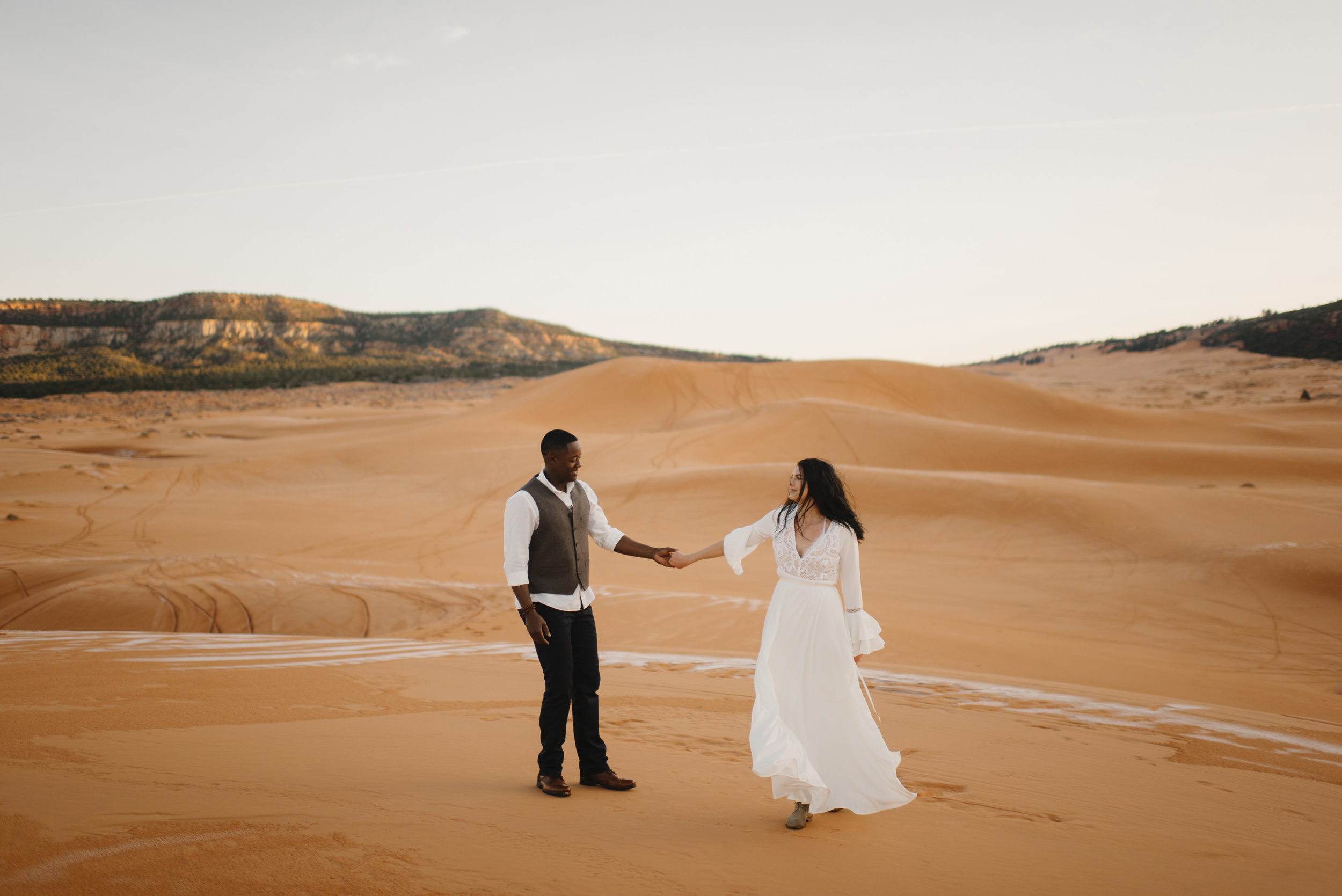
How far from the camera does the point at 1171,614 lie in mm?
10469

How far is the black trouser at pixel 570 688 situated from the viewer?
13.1 ft

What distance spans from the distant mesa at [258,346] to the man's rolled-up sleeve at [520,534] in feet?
204

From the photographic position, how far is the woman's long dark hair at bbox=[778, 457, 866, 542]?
395 centimetres

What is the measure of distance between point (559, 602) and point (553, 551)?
27 centimetres

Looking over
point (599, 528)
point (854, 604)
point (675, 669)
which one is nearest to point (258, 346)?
point (675, 669)

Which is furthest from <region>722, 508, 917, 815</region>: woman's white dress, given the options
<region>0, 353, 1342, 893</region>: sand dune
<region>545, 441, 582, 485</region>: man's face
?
<region>545, 441, 582, 485</region>: man's face

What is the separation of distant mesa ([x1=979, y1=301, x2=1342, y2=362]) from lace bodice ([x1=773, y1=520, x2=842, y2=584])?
62076 millimetres

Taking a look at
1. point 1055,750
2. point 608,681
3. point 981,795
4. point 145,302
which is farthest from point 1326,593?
point 145,302

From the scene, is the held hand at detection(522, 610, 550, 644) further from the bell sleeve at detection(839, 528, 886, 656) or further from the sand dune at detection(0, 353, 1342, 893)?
the bell sleeve at detection(839, 528, 886, 656)

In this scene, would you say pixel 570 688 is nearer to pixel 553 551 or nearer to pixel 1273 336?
pixel 553 551

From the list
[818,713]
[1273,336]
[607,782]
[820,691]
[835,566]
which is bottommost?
[607,782]

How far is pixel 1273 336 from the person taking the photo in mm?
57500

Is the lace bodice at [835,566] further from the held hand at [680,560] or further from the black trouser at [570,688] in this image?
the black trouser at [570,688]

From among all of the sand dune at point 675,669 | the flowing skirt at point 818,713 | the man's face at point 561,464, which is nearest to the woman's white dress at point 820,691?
the flowing skirt at point 818,713
